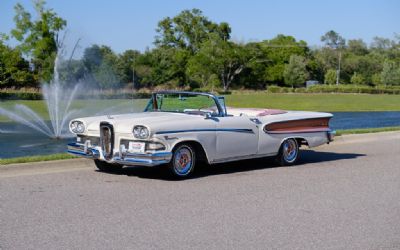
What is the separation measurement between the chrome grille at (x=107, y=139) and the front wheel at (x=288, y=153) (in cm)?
338

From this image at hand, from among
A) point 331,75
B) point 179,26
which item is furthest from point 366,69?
point 179,26

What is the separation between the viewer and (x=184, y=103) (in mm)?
10477

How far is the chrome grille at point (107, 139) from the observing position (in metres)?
9.16

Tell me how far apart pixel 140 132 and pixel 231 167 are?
2625 millimetres

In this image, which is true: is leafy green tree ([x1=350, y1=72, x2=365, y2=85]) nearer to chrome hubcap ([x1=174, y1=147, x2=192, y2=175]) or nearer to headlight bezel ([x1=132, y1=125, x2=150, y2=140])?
chrome hubcap ([x1=174, y1=147, x2=192, y2=175])

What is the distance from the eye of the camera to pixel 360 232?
249 inches

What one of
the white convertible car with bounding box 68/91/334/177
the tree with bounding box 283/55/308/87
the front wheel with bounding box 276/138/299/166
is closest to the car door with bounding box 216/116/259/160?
the white convertible car with bounding box 68/91/334/177

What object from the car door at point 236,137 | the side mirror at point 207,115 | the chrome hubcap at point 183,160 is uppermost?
the side mirror at point 207,115

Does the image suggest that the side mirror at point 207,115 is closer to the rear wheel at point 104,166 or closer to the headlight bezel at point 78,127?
the rear wheel at point 104,166

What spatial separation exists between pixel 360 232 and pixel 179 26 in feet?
315

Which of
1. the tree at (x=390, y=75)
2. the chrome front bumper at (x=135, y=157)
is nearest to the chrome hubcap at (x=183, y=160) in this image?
the chrome front bumper at (x=135, y=157)

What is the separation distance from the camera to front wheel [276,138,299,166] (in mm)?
11133

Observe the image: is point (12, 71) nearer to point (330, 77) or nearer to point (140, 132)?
point (140, 132)

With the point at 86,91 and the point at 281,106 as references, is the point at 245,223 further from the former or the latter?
the point at 281,106
